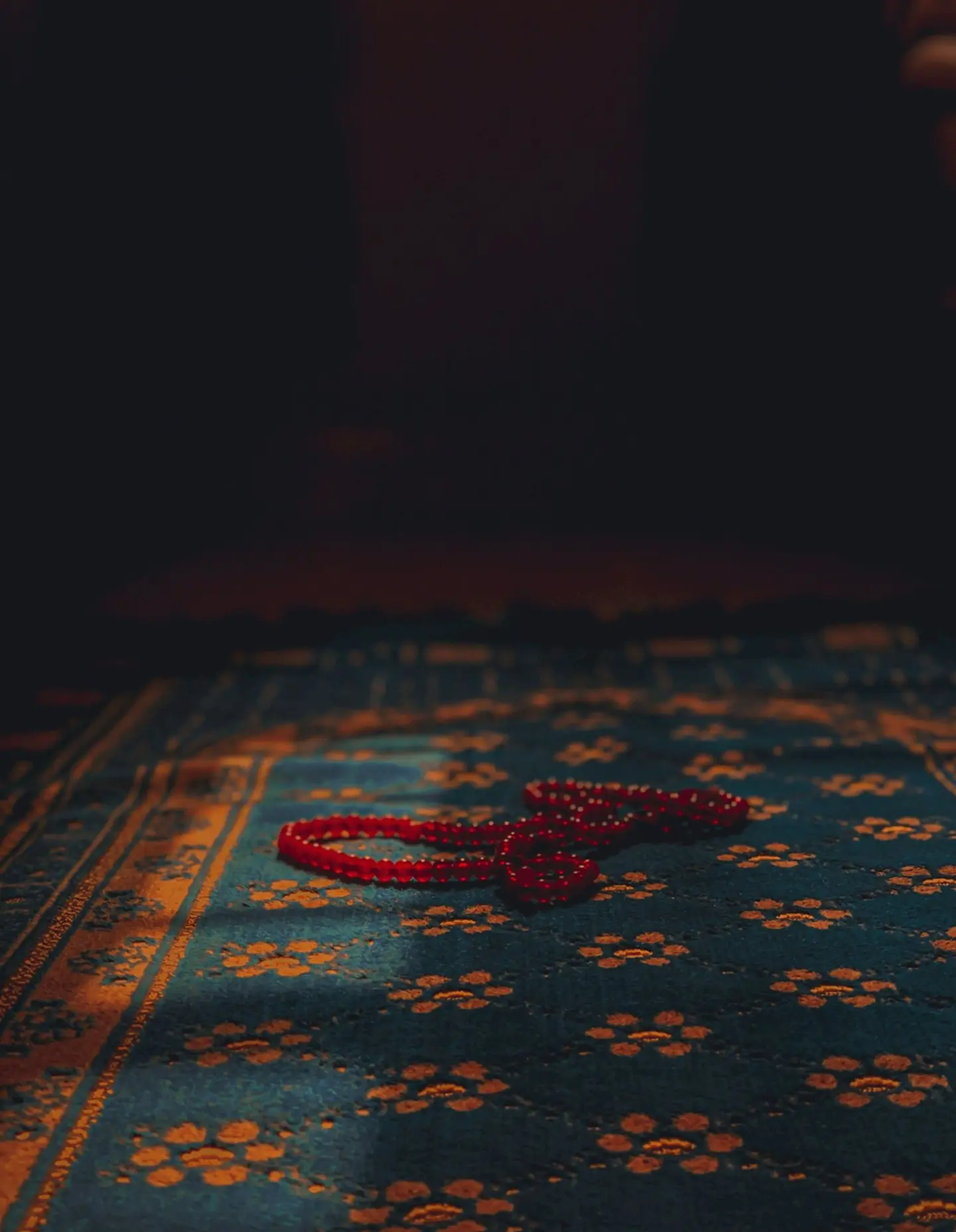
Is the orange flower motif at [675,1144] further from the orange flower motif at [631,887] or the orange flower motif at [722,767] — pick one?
the orange flower motif at [722,767]

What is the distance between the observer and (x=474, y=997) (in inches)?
35.6

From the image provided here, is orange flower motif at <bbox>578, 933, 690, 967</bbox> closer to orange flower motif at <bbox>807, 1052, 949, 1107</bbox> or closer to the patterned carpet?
the patterned carpet

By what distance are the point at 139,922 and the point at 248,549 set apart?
6.57 ft

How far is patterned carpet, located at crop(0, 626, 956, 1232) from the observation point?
702 millimetres

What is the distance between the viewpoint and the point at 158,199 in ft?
9.60

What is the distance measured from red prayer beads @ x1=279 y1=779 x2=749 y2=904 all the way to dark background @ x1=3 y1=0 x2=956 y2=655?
59.2 inches

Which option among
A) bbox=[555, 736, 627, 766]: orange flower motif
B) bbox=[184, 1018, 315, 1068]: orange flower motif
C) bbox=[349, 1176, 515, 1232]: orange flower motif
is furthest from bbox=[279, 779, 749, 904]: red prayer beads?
bbox=[349, 1176, 515, 1232]: orange flower motif

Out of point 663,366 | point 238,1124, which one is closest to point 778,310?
point 663,366

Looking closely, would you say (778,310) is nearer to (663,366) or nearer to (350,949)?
(663,366)

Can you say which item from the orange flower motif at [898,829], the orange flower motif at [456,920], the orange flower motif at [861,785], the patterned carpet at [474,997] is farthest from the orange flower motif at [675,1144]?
the orange flower motif at [861,785]

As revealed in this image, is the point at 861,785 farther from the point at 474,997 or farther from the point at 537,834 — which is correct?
the point at 474,997

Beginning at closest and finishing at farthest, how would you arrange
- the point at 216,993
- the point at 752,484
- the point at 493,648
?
1. the point at 216,993
2. the point at 493,648
3. the point at 752,484

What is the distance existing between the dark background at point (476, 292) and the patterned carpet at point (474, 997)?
1311 millimetres

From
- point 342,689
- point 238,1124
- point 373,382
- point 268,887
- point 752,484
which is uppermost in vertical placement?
point 373,382
